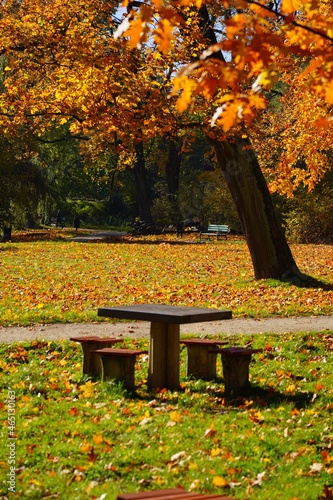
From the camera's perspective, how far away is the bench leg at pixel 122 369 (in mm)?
7676

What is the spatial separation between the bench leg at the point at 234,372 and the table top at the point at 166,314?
414mm

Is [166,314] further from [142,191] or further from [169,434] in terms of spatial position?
[142,191]

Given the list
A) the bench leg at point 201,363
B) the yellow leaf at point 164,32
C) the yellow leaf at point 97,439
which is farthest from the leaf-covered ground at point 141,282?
the yellow leaf at point 164,32

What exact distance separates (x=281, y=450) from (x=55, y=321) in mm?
6382

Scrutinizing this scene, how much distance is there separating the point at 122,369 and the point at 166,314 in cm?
73

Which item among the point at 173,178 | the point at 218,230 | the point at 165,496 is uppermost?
the point at 173,178

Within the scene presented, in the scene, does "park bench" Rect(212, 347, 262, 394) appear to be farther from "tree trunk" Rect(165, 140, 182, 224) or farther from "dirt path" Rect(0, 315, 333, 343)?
"tree trunk" Rect(165, 140, 182, 224)

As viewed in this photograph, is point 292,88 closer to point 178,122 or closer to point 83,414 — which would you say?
point 178,122

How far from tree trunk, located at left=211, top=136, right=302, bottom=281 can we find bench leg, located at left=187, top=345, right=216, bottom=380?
320 inches

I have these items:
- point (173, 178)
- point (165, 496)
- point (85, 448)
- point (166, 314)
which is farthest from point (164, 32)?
point (173, 178)

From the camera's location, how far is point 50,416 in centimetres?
669

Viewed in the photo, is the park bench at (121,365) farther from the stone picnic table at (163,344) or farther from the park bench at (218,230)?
the park bench at (218,230)

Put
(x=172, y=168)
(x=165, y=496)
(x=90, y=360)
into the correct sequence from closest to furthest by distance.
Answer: (x=165, y=496), (x=90, y=360), (x=172, y=168)

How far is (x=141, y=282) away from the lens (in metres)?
17.4
